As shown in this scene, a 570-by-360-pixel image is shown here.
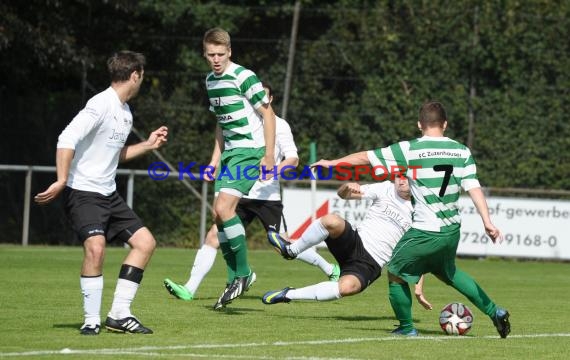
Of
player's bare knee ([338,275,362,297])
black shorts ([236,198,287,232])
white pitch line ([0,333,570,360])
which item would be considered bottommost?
white pitch line ([0,333,570,360])

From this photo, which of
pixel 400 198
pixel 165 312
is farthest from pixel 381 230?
pixel 165 312

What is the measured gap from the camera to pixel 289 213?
20.7 meters

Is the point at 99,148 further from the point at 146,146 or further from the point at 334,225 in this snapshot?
the point at 334,225

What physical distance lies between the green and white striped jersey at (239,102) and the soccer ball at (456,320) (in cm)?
223

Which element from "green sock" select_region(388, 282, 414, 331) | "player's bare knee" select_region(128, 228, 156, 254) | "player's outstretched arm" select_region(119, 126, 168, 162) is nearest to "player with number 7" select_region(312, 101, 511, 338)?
"green sock" select_region(388, 282, 414, 331)

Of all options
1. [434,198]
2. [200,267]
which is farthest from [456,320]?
[200,267]

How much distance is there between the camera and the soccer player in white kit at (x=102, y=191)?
8062 millimetres

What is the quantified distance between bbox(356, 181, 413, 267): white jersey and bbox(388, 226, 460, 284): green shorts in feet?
3.76

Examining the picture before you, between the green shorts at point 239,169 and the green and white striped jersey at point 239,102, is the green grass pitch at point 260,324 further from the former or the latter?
the green and white striped jersey at point 239,102

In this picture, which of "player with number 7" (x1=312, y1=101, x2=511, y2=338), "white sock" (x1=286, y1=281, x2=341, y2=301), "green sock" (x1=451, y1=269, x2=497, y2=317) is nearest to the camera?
Answer: "player with number 7" (x1=312, y1=101, x2=511, y2=338)

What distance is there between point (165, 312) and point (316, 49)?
1301cm

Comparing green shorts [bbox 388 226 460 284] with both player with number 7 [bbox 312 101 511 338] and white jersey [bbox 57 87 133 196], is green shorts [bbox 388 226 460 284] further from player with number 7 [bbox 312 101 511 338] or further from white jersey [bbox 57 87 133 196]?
white jersey [bbox 57 87 133 196]

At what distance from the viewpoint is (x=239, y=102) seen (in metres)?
9.90

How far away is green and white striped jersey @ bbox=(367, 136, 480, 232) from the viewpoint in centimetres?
847
